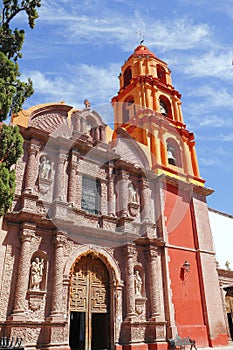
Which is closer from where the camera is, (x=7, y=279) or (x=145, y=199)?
(x=7, y=279)

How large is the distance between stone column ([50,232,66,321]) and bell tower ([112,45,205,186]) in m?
6.85

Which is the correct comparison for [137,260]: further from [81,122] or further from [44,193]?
[81,122]

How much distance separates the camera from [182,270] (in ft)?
46.9

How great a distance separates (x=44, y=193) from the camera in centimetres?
1224

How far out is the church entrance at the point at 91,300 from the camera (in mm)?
11422

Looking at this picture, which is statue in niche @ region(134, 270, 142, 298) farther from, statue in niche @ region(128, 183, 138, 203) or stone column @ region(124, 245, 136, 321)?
statue in niche @ region(128, 183, 138, 203)

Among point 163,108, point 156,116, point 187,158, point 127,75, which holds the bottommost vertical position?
point 187,158

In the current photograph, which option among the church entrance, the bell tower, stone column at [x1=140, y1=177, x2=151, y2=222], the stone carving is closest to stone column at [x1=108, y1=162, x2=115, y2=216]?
stone column at [x1=140, y1=177, x2=151, y2=222]

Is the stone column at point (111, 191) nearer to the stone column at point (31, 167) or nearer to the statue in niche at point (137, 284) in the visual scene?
the statue in niche at point (137, 284)

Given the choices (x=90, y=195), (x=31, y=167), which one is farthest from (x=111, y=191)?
(x=31, y=167)

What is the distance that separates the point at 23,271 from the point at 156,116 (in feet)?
37.3

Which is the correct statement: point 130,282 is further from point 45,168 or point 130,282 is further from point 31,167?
point 31,167

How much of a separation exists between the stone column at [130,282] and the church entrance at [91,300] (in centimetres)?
78

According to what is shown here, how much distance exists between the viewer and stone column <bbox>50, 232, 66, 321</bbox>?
33.7ft
